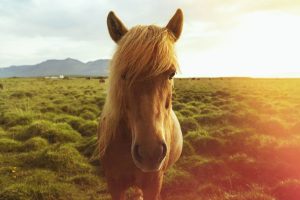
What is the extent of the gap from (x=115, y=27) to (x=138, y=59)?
0.62 m

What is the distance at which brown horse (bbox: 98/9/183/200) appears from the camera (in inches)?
111

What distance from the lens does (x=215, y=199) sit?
6168 millimetres

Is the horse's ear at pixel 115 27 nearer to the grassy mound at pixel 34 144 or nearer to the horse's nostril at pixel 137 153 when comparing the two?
the horse's nostril at pixel 137 153

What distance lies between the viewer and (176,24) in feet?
11.9

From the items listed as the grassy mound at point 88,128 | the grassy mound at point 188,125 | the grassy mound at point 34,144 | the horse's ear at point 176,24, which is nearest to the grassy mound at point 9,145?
the grassy mound at point 34,144

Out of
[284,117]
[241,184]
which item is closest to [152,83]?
[241,184]

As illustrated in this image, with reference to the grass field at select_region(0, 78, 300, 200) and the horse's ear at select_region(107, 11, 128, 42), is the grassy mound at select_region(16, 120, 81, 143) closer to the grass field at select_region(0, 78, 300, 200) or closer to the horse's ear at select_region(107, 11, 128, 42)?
the grass field at select_region(0, 78, 300, 200)

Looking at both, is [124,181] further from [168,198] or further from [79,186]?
[79,186]

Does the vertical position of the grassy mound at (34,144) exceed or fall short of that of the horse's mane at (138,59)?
it falls short

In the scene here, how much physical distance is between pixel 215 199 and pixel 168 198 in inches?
38.1

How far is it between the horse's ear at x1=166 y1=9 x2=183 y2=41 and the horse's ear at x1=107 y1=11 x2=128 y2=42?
0.50 m

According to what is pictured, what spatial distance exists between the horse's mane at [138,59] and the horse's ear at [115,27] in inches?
6.3

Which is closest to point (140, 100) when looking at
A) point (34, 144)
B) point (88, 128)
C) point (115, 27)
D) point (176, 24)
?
point (115, 27)

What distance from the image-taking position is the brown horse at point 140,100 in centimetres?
282
